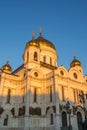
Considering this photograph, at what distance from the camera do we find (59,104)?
25.0 metres

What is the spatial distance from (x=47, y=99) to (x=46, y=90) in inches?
60.7

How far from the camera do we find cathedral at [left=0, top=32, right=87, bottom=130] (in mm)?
24469

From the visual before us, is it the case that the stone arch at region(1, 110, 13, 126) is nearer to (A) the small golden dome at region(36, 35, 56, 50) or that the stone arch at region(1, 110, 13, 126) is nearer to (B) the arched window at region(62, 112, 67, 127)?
(B) the arched window at region(62, 112, 67, 127)

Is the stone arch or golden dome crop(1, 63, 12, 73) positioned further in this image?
golden dome crop(1, 63, 12, 73)

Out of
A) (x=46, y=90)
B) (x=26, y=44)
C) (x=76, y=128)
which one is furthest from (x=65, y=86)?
(x=26, y=44)

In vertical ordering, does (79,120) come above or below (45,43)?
below

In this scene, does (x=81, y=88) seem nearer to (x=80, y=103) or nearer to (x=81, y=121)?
(x=80, y=103)

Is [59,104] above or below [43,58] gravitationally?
below

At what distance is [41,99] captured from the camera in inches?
1060

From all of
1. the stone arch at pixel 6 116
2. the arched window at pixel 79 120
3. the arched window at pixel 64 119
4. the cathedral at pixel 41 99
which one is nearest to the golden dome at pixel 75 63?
the cathedral at pixel 41 99

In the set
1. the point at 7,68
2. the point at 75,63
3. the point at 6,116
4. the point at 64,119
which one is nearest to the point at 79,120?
the point at 64,119

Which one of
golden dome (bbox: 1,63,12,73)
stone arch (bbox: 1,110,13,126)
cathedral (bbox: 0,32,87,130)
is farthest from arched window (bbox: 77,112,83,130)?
golden dome (bbox: 1,63,12,73)

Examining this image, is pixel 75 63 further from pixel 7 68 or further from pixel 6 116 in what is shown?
pixel 6 116

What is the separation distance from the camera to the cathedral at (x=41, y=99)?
2447 centimetres
